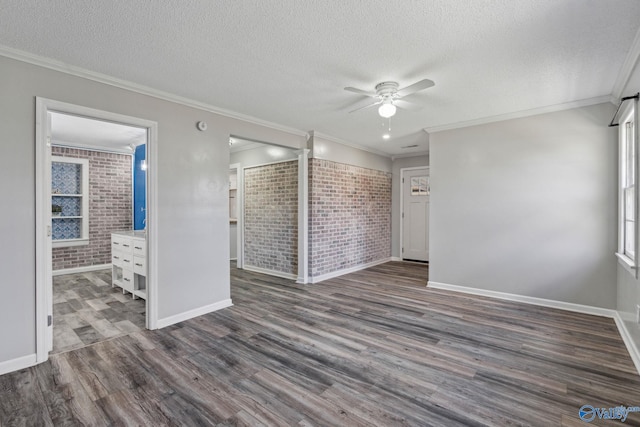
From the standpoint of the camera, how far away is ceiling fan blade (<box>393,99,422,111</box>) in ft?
11.3

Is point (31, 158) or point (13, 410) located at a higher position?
point (31, 158)

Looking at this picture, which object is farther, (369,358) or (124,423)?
(369,358)

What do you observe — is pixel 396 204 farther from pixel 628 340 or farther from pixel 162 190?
pixel 162 190

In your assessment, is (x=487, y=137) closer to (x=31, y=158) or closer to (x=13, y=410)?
(x=31, y=158)

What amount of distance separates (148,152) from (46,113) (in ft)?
2.67

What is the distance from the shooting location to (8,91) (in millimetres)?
2309

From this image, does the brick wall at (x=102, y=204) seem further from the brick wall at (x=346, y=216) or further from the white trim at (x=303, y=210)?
the brick wall at (x=346, y=216)

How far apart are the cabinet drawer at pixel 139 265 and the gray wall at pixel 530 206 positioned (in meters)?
4.11

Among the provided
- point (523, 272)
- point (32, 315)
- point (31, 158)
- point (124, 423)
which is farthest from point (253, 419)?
point (523, 272)

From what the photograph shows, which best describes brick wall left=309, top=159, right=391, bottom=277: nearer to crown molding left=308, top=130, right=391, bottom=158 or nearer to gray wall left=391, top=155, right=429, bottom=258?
gray wall left=391, top=155, right=429, bottom=258

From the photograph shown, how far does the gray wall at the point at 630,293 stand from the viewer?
7.93 feet

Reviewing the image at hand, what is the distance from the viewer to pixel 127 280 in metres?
4.29

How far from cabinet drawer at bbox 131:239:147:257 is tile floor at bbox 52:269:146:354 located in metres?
0.67

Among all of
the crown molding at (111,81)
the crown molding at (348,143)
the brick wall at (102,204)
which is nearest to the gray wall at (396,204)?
the crown molding at (348,143)
